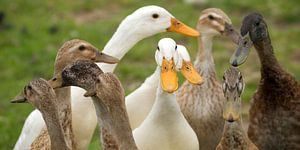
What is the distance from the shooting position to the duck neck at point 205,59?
6.18 metres

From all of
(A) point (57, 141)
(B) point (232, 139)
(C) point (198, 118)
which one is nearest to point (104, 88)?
(A) point (57, 141)

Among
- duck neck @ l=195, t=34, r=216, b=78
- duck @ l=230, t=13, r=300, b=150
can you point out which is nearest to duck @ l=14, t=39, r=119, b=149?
duck neck @ l=195, t=34, r=216, b=78

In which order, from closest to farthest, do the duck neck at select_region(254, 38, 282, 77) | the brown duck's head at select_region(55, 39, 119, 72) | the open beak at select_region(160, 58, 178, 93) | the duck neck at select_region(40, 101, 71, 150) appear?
the duck neck at select_region(40, 101, 71, 150) → the open beak at select_region(160, 58, 178, 93) → the brown duck's head at select_region(55, 39, 119, 72) → the duck neck at select_region(254, 38, 282, 77)

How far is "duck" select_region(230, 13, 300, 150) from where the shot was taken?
18.6 ft

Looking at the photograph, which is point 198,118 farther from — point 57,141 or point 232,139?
point 57,141

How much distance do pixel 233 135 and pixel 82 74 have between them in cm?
107

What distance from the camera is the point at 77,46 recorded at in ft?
18.2

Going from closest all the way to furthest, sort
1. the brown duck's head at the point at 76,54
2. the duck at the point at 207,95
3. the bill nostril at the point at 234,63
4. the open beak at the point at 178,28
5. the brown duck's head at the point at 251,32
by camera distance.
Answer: the bill nostril at the point at 234,63 → the brown duck's head at the point at 76,54 → the brown duck's head at the point at 251,32 → the duck at the point at 207,95 → the open beak at the point at 178,28

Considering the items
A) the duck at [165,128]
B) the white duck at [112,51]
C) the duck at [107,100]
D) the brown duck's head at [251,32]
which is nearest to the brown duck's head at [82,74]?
the duck at [107,100]

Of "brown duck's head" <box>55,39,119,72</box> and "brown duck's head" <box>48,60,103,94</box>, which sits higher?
"brown duck's head" <box>55,39,119,72</box>

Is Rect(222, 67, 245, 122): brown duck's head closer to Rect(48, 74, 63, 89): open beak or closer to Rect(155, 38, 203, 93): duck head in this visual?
Rect(155, 38, 203, 93): duck head

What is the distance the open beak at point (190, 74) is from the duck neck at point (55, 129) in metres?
1.02

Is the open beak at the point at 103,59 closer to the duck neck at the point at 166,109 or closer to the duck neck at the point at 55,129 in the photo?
the duck neck at the point at 166,109

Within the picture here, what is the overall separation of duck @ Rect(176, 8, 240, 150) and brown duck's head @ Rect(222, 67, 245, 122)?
1.15 m
